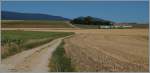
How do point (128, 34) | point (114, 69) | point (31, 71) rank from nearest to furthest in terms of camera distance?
point (31, 71) < point (114, 69) < point (128, 34)

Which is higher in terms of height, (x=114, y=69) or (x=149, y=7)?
(x=149, y=7)

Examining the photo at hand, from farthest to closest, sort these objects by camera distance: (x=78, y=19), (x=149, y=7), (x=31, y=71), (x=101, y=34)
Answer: (x=101, y=34)
(x=78, y=19)
(x=149, y=7)
(x=31, y=71)

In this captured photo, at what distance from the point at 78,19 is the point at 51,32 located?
1770 cm

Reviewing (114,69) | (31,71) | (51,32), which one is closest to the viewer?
(31,71)

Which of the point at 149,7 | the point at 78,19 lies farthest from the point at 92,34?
the point at 149,7

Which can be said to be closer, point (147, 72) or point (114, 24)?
point (147, 72)

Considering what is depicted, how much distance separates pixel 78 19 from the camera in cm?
2072

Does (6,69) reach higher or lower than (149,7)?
lower

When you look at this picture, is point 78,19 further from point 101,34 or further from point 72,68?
point 101,34

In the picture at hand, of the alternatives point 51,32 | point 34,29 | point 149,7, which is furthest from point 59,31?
point 149,7

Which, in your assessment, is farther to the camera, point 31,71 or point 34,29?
point 34,29

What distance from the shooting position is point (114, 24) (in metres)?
23.0

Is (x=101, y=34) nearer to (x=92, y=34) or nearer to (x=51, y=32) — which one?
(x=92, y=34)

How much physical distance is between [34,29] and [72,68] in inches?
986
